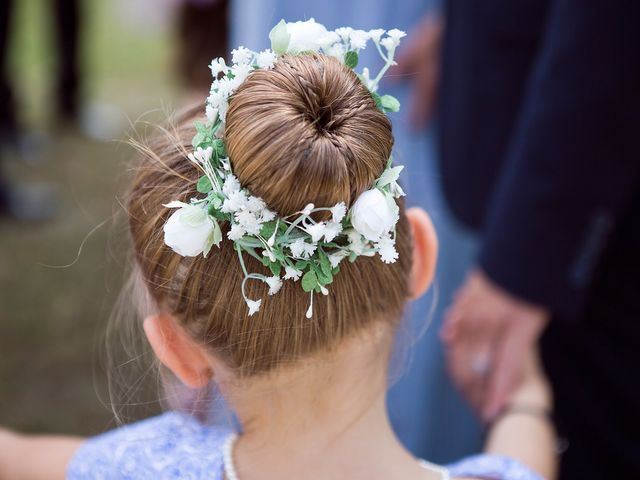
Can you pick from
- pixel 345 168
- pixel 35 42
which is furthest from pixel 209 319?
pixel 35 42

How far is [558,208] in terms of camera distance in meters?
1.37

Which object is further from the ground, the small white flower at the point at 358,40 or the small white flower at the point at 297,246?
the small white flower at the point at 358,40

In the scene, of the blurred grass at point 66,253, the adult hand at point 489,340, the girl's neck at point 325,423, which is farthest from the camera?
the blurred grass at point 66,253

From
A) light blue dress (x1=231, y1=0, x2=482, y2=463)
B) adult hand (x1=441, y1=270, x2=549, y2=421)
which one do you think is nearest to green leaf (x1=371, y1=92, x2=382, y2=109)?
adult hand (x1=441, y1=270, x2=549, y2=421)

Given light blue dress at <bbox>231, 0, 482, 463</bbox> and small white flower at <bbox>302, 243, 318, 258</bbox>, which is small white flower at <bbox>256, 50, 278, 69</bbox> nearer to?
small white flower at <bbox>302, 243, 318, 258</bbox>

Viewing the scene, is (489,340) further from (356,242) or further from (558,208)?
(356,242)

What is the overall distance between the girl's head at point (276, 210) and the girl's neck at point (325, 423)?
0.16 feet

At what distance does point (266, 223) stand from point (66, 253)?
2652 mm

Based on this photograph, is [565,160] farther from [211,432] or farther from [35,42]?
[35,42]

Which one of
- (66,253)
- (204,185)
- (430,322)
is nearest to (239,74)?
(204,185)

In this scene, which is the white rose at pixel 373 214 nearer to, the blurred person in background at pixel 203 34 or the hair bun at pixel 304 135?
the hair bun at pixel 304 135

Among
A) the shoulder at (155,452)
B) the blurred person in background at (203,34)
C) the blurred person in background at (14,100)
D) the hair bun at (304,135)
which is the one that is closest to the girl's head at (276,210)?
the hair bun at (304,135)

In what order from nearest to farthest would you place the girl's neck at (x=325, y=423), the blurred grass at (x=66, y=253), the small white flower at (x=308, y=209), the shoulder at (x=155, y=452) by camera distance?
the small white flower at (x=308, y=209), the girl's neck at (x=325, y=423), the shoulder at (x=155, y=452), the blurred grass at (x=66, y=253)

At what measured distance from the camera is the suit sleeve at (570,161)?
1273 mm
